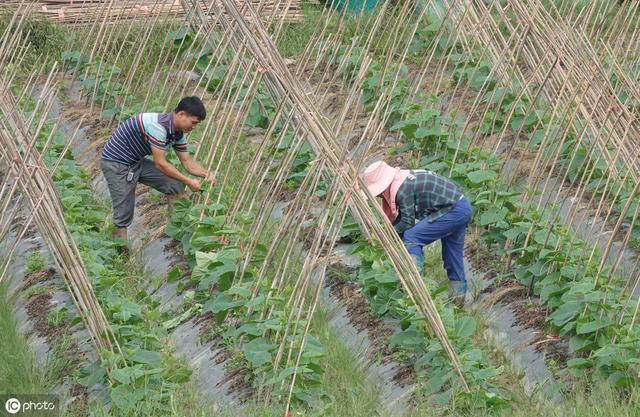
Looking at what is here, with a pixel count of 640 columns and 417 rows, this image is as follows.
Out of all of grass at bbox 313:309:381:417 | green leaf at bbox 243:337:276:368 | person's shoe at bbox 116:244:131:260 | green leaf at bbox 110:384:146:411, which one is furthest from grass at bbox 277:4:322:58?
green leaf at bbox 110:384:146:411

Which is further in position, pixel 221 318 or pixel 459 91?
pixel 459 91

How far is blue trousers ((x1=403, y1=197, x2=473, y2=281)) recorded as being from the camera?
849cm

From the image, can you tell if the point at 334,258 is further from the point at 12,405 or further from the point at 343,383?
the point at 12,405

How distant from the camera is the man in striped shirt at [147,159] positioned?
914 centimetres

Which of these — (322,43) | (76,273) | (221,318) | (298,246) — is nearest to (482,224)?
(298,246)

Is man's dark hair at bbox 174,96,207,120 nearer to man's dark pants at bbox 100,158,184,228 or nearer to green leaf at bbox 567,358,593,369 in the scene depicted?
man's dark pants at bbox 100,158,184,228

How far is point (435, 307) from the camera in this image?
7.57 m

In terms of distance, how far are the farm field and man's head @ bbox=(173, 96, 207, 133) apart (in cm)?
38

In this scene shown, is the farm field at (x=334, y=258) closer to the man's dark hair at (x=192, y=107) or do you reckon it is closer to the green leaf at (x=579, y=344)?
the green leaf at (x=579, y=344)

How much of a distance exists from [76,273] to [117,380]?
69cm

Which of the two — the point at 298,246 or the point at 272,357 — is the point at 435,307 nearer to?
the point at 272,357

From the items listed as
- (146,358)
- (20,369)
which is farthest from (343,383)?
(20,369)

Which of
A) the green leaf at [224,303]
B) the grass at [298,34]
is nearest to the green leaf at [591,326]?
the green leaf at [224,303]

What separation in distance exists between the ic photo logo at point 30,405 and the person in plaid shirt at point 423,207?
227 cm
